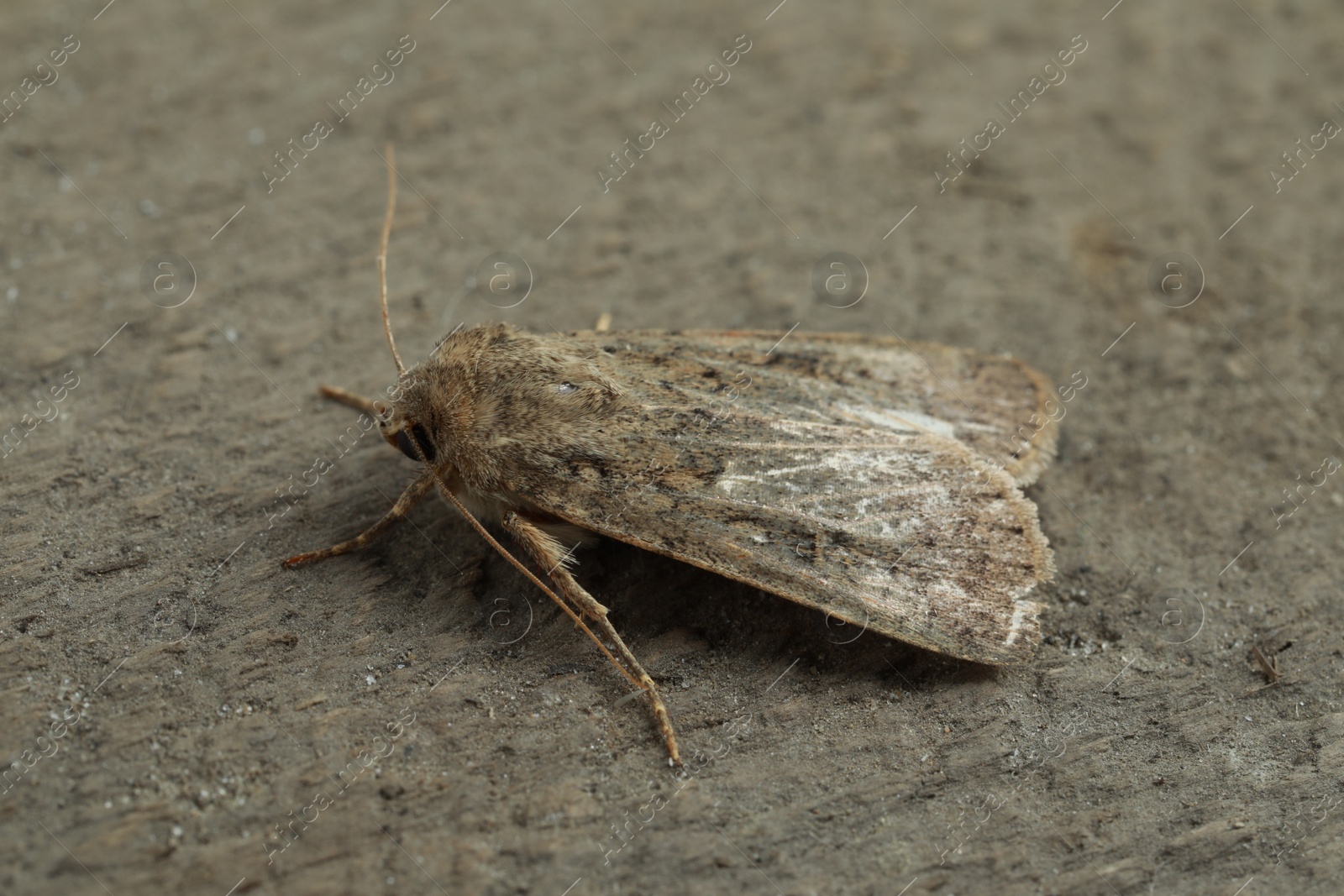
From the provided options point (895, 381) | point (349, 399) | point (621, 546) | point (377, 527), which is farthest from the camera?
point (349, 399)

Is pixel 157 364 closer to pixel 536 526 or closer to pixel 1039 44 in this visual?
pixel 536 526

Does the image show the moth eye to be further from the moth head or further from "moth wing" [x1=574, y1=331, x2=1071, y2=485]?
"moth wing" [x1=574, y1=331, x2=1071, y2=485]

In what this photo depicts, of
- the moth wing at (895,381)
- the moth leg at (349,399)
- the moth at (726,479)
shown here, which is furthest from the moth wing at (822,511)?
the moth leg at (349,399)

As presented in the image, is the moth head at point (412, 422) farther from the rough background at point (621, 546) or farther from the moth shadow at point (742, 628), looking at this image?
the moth shadow at point (742, 628)

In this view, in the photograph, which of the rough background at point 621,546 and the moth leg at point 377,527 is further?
the moth leg at point 377,527

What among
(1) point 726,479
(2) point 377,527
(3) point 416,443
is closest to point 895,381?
(1) point 726,479

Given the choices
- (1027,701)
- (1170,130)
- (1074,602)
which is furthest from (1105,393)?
(1170,130)

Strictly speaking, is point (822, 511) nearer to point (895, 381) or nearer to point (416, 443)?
point (895, 381)
